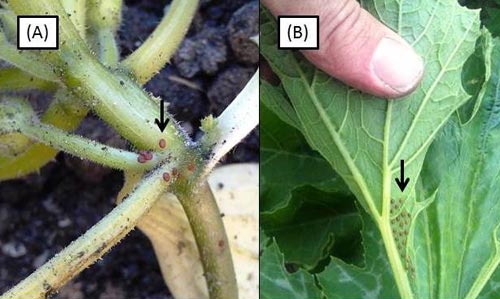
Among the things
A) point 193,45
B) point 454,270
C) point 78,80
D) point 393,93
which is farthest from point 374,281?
point 193,45

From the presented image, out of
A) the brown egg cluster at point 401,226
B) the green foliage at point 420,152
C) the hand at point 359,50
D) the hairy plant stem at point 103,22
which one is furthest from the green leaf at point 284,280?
the hairy plant stem at point 103,22

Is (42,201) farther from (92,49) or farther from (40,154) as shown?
(92,49)

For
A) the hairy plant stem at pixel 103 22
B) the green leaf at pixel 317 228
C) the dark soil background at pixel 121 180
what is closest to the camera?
the hairy plant stem at pixel 103 22

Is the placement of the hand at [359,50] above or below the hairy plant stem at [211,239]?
above

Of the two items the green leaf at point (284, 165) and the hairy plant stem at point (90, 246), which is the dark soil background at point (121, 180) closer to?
the green leaf at point (284, 165)

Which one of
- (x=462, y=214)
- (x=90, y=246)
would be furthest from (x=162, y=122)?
(x=462, y=214)

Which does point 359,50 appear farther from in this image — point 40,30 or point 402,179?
point 40,30
